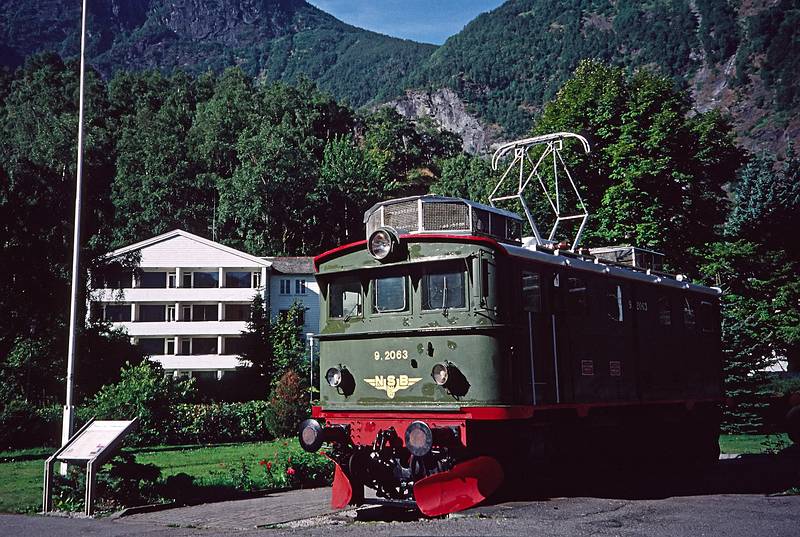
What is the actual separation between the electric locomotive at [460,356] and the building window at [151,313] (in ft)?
146

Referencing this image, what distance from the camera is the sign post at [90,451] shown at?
11.9 metres

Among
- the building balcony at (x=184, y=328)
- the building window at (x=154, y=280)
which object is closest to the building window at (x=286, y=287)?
the building balcony at (x=184, y=328)

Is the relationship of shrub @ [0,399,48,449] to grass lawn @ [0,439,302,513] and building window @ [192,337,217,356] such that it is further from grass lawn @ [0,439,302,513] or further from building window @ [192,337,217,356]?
building window @ [192,337,217,356]

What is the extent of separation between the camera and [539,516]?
34.0 ft

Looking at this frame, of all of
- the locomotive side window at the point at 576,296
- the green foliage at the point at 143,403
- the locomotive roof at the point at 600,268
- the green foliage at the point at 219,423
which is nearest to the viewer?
the locomotive roof at the point at 600,268

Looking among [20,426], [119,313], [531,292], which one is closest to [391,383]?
[531,292]

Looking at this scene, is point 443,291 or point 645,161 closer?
point 443,291

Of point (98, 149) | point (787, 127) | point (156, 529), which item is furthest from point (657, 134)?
point (787, 127)

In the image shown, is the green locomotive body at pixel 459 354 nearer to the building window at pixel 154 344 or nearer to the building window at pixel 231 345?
the building window at pixel 231 345

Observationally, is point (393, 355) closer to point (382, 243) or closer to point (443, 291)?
A: point (443, 291)

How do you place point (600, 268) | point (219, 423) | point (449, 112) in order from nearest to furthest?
point (600, 268), point (219, 423), point (449, 112)

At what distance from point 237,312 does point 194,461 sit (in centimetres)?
3471

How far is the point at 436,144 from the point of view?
101062 mm

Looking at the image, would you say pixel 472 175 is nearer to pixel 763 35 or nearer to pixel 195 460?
pixel 195 460
